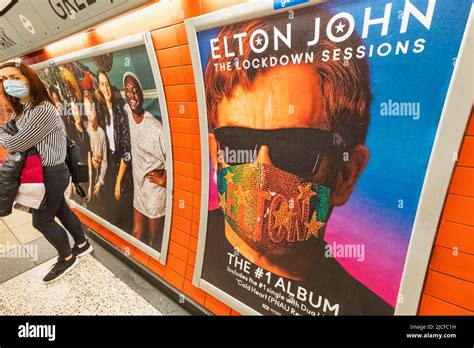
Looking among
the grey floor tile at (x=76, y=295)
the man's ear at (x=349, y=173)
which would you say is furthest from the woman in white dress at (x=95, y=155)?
the man's ear at (x=349, y=173)

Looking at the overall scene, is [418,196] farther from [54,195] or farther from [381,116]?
[54,195]

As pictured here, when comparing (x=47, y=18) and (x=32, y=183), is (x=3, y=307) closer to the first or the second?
(x=32, y=183)

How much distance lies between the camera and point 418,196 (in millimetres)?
933

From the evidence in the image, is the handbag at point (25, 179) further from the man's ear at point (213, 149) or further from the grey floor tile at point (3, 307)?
the man's ear at point (213, 149)

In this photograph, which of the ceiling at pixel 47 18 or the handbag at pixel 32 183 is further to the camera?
the handbag at pixel 32 183

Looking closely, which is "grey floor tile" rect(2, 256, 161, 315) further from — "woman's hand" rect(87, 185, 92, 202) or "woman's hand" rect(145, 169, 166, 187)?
"woman's hand" rect(145, 169, 166, 187)

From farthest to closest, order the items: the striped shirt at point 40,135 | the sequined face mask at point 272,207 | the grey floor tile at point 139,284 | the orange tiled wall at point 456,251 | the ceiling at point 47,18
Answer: the grey floor tile at point 139,284, the striped shirt at point 40,135, the ceiling at point 47,18, the sequined face mask at point 272,207, the orange tiled wall at point 456,251

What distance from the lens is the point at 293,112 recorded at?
1182mm

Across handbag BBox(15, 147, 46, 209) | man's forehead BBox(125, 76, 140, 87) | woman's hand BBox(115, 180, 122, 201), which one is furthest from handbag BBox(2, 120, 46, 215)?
man's forehead BBox(125, 76, 140, 87)

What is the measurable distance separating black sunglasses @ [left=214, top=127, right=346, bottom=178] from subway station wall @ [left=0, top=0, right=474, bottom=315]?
1.11 ft

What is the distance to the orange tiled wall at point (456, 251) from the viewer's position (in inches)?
33.9

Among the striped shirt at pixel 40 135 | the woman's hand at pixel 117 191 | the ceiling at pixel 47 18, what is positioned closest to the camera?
the ceiling at pixel 47 18
